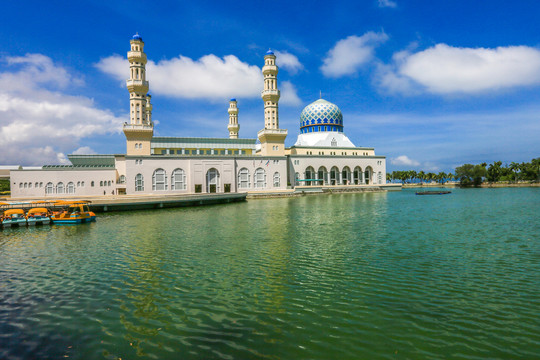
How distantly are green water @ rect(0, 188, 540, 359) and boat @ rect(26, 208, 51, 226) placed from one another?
9.99 m

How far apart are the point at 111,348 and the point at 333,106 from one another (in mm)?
87326

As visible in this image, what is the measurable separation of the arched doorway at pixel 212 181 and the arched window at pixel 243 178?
4889mm

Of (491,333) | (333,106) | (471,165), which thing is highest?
(333,106)

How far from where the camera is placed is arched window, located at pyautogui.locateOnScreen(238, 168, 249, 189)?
67.4 metres

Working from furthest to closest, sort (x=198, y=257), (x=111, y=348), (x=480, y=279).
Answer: (x=198, y=257), (x=480, y=279), (x=111, y=348)

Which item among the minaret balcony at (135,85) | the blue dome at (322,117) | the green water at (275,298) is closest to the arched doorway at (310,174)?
the blue dome at (322,117)

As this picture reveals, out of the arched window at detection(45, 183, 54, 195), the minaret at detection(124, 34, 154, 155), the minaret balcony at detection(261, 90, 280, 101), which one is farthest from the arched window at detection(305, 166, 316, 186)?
the arched window at detection(45, 183, 54, 195)

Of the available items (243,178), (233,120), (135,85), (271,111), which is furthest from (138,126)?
(233,120)

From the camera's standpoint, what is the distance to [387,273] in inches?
476

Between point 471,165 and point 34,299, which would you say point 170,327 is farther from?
point 471,165

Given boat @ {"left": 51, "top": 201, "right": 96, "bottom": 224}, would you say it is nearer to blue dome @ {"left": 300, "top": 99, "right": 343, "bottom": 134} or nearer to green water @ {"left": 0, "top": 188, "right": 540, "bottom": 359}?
green water @ {"left": 0, "top": 188, "right": 540, "bottom": 359}

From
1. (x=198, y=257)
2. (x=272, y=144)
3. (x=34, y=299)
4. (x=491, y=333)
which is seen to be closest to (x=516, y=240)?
(x=491, y=333)

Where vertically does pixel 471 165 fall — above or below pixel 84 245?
above

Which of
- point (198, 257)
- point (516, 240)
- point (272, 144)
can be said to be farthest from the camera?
point (272, 144)
